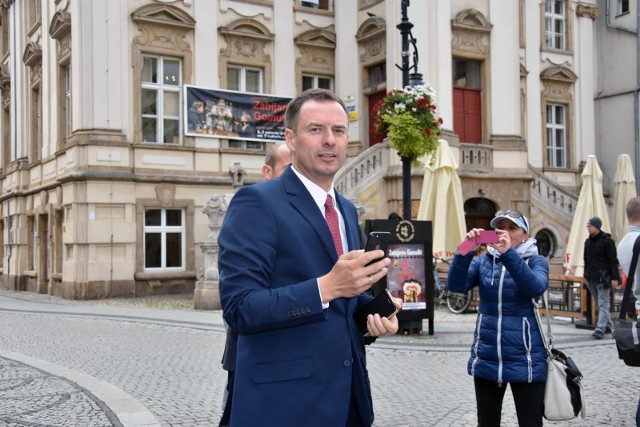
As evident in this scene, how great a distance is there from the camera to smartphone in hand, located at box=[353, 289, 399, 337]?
2.64 metres

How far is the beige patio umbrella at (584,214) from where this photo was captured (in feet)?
50.5

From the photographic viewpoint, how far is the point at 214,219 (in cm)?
1600

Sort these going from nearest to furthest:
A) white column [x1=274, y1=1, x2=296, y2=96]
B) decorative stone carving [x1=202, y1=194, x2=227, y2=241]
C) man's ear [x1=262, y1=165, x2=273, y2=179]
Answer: man's ear [x1=262, y1=165, x2=273, y2=179] → decorative stone carving [x1=202, y1=194, x2=227, y2=241] → white column [x1=274, y1=1, x2=296, y2=96]

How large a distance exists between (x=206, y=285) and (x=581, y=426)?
35.6 feet

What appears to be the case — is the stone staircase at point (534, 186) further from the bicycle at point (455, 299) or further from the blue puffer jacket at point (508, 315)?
the blue puffer jacket at point (508, 315)

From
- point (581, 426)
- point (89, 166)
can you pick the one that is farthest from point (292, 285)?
point (89, 166)

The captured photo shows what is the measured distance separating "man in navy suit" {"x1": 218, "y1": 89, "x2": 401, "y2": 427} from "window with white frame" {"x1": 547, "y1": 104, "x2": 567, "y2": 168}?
2568 centimetres

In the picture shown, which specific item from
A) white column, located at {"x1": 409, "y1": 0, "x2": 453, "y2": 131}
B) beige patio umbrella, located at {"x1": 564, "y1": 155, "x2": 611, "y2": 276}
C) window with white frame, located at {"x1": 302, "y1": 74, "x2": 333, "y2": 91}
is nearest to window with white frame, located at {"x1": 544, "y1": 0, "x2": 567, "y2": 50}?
white column, located at {"x1": 409, "y1": 0, "x2": 453, "y2": 131}

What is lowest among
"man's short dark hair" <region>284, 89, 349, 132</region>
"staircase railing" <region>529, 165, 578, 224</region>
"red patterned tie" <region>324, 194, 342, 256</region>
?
"red patterned tie" <region>324, 194, 342, 256</region>

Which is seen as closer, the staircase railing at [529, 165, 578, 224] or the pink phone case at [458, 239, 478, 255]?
the pink phone case at [458, 239, 478, 255]

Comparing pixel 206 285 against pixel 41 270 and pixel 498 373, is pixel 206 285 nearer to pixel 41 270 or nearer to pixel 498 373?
pixel 41 270

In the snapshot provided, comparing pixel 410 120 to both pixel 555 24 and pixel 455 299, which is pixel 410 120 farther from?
pixel 555 24

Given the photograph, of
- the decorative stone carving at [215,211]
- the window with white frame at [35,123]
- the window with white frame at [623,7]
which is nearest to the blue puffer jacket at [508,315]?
the decorative stone carving at [215,211]

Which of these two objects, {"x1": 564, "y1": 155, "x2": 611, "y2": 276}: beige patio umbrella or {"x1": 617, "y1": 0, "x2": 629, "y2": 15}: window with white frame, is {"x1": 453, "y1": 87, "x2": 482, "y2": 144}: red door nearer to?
{"x1": 564, "y1": 155, "x2": 611, "y2": 276}: beige patio umbrella
